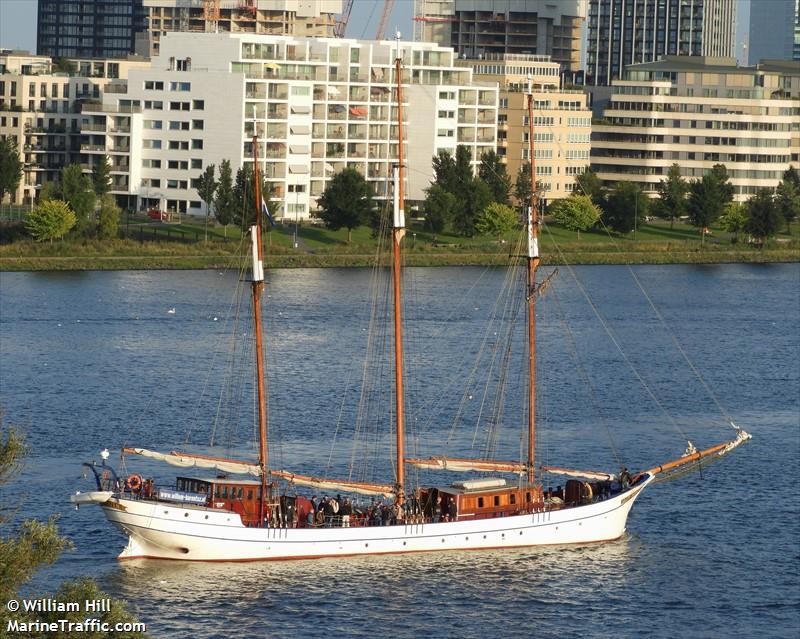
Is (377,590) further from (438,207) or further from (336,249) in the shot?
(438,207)

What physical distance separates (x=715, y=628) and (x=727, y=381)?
45.3 metres

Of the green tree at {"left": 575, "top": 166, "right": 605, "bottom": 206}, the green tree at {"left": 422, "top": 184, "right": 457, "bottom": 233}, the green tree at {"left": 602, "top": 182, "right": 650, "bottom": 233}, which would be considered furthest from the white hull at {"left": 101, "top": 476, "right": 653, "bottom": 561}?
the green tree at {"left": 575, "top": 166, "right": 605, "bottom": 206}

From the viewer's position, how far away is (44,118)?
7259 inches

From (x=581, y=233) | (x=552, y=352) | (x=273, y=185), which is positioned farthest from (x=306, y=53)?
(x=552, y=352)

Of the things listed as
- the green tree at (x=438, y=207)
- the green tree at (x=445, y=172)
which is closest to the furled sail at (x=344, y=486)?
the green tree at (x=438, y=207)

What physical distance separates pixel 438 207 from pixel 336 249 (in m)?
11.5

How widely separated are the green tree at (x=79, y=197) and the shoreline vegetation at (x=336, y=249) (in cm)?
280

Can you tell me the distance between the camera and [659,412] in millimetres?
91000

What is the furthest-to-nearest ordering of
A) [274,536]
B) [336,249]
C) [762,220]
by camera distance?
[762,220] → [336,249] → [274,536]

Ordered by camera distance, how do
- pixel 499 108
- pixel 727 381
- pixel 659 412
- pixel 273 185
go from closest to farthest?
pixel 659 412 → pixel 727 381 → pixel 273 185 → pixel 499 108

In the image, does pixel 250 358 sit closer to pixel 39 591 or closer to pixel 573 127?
pixel 39 591

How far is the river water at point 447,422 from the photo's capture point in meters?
58.1

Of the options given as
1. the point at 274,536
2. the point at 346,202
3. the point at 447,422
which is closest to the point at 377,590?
the point at 274,536

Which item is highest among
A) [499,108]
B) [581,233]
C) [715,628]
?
[499,108]
